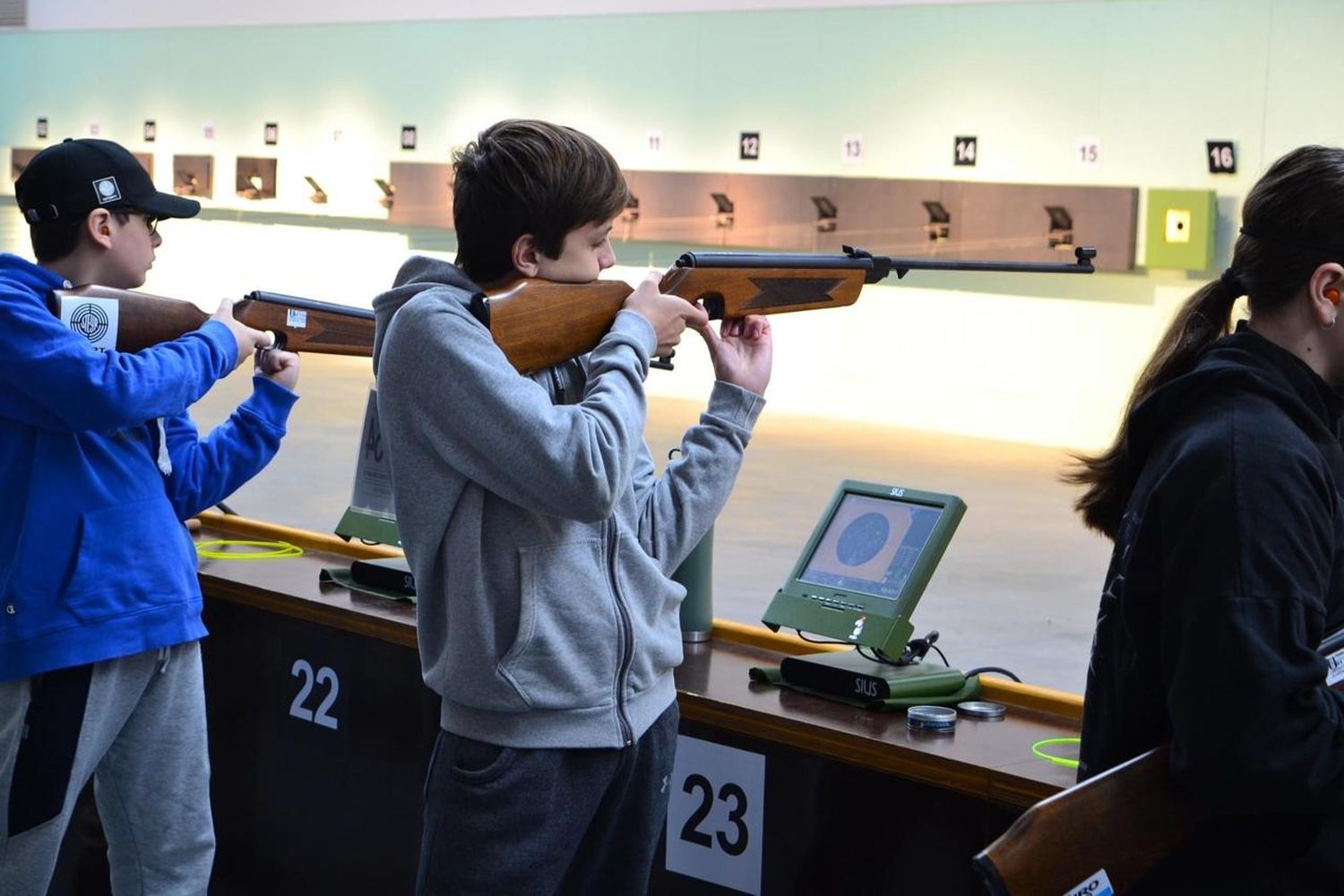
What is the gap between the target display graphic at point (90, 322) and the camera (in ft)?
6.68

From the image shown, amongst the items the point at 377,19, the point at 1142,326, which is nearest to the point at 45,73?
the point at 377,19

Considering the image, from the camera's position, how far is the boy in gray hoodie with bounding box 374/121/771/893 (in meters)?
1.48

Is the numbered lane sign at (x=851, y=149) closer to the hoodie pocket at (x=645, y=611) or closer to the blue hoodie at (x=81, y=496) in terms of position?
the blue hoodie at (x=81, y=496)

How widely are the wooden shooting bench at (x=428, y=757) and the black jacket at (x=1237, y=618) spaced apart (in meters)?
0.47

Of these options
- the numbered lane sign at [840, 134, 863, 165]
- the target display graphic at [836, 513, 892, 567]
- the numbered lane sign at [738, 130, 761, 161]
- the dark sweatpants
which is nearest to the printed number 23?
the target display graphic at [836, 513, 892, 567]

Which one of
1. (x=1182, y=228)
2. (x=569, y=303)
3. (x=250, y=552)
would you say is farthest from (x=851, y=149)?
(x=569, y=303)

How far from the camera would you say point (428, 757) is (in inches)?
97.3

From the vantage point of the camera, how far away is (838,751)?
194 centimetres

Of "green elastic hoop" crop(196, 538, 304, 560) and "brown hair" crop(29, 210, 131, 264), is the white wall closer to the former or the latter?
"green elastic hoop" crop(196, 538, 304, 560)

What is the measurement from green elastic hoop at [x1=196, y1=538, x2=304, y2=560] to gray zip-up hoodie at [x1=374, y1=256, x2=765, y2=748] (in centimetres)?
158

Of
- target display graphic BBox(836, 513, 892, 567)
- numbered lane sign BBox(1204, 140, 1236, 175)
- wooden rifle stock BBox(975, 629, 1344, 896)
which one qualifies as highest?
numbered lane sign BBox(1204, 140, 1236, 175)

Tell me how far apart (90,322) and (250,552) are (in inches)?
45.1

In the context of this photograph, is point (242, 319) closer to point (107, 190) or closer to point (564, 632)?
point (107, 190)

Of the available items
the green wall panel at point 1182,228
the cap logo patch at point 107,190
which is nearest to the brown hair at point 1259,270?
the cap logo patch at point 107,190
